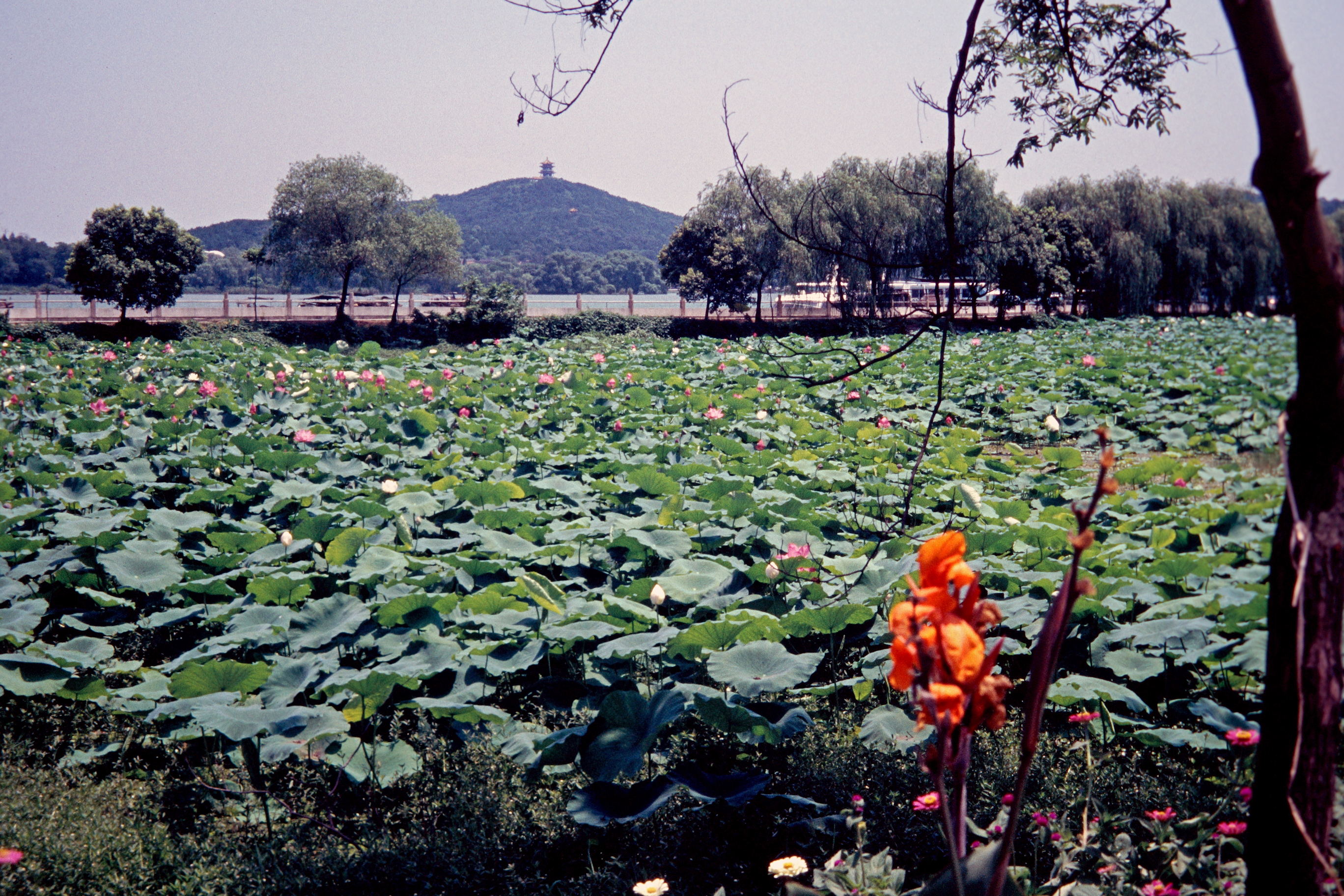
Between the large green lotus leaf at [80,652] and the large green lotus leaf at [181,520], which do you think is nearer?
the large green lotus leaf at [80,652]

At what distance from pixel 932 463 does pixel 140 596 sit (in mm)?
4322

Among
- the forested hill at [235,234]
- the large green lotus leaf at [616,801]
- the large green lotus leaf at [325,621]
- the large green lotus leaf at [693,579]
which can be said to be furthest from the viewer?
the forested hill at [235,234]

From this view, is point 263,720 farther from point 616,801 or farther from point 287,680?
point 616,801

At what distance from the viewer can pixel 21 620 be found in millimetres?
3070

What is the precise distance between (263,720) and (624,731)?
93 centimetres

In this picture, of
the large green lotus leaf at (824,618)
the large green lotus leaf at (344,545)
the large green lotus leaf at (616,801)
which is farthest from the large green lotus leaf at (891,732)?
the large green lotus leaf at (344,545)

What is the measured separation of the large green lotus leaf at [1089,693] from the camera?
2238 mm

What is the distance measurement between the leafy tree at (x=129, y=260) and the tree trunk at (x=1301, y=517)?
2532 centimetres

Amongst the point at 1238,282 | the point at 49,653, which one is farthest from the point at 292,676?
the point at 1238,282

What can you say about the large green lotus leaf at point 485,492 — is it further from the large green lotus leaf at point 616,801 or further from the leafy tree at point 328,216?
the leafy tree at point 328,216

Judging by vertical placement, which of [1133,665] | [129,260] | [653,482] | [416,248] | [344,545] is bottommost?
[1133,665]

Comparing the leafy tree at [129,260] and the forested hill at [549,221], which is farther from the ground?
the forested hill at [549,221]

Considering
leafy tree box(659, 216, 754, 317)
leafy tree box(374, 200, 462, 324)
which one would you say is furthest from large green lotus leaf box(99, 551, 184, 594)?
leafy tree box(374, 200, 462, 324)

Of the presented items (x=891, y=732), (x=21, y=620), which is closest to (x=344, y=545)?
(x=21, y=620)
